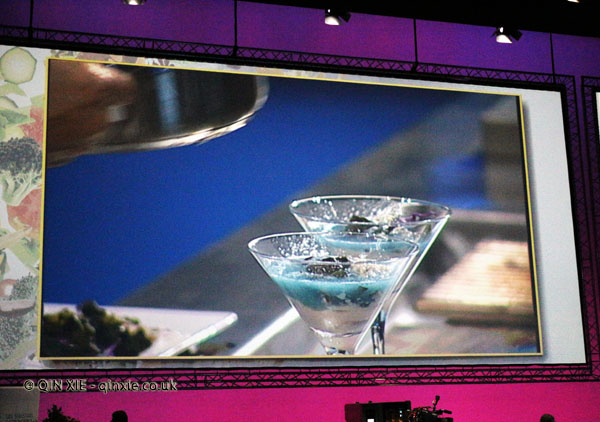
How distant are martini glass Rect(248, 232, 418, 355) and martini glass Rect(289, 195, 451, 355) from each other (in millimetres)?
349

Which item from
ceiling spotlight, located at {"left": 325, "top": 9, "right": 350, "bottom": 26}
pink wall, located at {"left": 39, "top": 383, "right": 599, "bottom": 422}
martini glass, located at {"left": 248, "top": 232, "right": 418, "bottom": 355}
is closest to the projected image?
martini glass, located at {"left": 248, "top": 232, "right": 418, "bottom": 355}

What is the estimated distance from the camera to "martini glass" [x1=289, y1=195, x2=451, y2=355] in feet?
15.0

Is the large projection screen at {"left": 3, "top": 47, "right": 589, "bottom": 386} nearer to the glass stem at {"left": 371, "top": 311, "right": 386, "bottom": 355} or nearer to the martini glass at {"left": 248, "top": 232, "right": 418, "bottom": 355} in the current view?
the glass stem at {"left": 371, "top": 311, "right": 386, "bottom": 355}

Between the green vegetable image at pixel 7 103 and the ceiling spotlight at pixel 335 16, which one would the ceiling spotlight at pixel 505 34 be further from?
the green vegetable image at pixel 7 103

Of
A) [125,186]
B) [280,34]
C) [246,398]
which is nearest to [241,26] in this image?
[280,34]

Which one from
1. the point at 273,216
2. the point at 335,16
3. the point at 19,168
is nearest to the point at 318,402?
the point at 273,216

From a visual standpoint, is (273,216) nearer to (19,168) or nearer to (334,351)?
(334,351)

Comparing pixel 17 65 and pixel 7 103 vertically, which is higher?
pixel 17 65

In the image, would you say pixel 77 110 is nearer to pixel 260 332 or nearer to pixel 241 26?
pixel 241 26

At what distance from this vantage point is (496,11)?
5293 millimetres

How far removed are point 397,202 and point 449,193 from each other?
419 millimetres

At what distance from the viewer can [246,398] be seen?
468 centimetres

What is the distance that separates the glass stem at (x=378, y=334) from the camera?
4746 mm

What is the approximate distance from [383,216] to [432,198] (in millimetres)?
486
